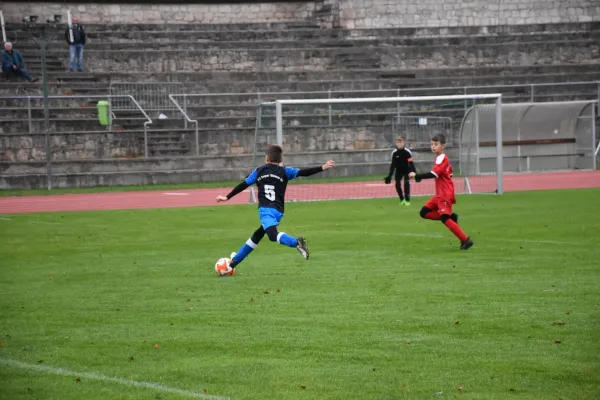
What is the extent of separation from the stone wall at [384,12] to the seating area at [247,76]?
0.82 m

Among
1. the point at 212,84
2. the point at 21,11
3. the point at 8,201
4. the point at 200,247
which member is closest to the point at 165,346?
the point at 200,247

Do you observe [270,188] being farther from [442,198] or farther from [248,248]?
[442,198]

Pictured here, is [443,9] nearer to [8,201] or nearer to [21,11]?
[21,11]

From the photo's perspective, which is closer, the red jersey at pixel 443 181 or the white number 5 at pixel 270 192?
the white number 5 at pixel 270 192

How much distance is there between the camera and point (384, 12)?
45312mm

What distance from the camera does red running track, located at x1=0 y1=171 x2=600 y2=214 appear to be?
→ 86.7 ft

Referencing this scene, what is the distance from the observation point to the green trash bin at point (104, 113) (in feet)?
116

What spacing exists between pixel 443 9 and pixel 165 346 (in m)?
38.6

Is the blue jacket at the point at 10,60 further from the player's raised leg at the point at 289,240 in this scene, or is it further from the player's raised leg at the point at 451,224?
the player's raised leg at the point at 289,240

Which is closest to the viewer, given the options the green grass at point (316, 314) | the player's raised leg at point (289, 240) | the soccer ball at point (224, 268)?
the green grass at point (316, 314)

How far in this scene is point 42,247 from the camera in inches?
683

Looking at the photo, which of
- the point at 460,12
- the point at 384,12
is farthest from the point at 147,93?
the point at 460,12

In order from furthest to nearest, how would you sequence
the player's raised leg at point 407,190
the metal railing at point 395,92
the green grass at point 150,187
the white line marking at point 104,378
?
1. the metal railing at point 395,92
2. the green grass at point 150,187
3. the player's raised leg at point 407,190
4. the white line marking at point 104,378

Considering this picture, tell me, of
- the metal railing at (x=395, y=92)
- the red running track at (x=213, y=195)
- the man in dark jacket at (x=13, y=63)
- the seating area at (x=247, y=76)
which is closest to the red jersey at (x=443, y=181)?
the red running track at (x=213, y=195)
